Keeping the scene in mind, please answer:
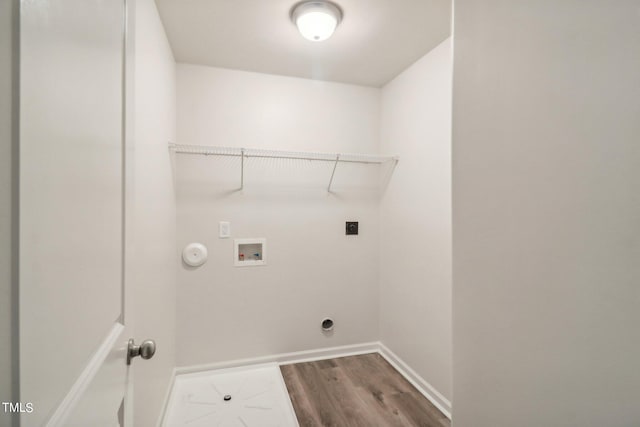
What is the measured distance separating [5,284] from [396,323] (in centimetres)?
248

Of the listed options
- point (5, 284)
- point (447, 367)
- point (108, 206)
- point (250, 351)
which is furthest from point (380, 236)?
point (5, 284)

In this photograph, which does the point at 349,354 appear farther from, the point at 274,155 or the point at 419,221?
the point at 274,155

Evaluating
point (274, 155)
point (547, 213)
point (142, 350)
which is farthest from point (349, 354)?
point (547, 213)

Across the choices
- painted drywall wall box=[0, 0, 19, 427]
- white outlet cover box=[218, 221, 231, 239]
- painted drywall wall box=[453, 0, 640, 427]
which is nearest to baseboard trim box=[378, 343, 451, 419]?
painted drywall wall box=[453, 0, 640, 427]

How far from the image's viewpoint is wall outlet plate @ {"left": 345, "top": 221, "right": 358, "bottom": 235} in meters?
2.59

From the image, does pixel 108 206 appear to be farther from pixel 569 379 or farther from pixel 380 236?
pixel 380 236

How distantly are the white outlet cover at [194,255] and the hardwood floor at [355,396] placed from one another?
43.0 inches

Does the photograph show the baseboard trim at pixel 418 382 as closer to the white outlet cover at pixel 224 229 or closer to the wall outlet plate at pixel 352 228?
the wall outlet plate at pixel 352 228

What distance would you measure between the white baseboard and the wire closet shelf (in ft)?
4.65

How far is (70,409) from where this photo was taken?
445 mm

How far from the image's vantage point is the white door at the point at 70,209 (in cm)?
35

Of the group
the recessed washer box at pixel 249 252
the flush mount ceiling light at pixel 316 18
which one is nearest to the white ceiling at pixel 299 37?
the flush mount ceiling light at pixel 316 18

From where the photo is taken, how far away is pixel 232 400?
6.31 feet

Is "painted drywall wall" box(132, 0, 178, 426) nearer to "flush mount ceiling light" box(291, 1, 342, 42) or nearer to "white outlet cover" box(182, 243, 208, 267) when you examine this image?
"white outlet cover" box(182, 243, 208, 267)
